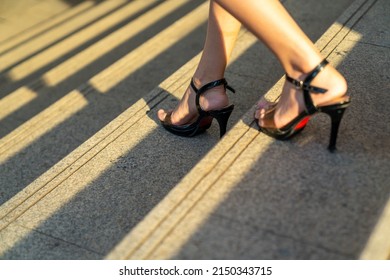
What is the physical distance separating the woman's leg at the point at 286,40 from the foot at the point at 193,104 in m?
0.49

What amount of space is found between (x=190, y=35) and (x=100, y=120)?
129 cm

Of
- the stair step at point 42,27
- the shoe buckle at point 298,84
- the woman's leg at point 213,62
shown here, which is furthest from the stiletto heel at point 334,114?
the stair step at point 42,27

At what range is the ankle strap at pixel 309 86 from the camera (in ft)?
6.84

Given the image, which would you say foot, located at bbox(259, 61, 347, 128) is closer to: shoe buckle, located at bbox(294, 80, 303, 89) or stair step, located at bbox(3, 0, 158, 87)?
shoe buckle, located at bbox(294, 80, 303, 89)

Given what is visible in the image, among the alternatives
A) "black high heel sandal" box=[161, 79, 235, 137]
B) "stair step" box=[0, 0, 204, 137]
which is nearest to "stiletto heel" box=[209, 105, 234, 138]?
"black high heel sandal" box=[161, 79, 235, 137]

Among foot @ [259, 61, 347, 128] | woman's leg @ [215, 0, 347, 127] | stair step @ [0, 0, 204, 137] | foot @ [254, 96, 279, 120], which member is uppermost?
woman's leg @ [215, 0, 347, 127]

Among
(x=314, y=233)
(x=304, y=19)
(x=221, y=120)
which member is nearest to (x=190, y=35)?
(x=304, y=19)

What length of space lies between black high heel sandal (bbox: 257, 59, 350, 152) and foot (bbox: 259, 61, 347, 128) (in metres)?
0.01

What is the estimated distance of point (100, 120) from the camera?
368 centimetres

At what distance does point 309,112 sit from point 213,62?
0.56 metres

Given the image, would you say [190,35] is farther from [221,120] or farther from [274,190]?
[274,190]

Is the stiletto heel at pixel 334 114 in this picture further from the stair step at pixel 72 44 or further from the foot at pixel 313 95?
the stair step at pixel 72 44

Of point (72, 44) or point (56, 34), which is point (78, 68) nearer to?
point (72, 44)

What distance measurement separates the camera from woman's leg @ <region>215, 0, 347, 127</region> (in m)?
2.04
